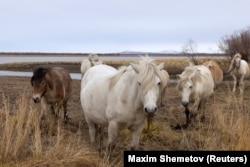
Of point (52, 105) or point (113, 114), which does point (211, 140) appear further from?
point (52, 105)

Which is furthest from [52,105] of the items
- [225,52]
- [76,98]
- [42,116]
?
[225,52]

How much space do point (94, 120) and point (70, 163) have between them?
4.77ft

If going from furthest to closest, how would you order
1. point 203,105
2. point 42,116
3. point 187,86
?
point 203,105 → point 187,86 → point 42,116

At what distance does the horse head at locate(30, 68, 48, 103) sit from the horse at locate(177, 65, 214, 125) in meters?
3.16

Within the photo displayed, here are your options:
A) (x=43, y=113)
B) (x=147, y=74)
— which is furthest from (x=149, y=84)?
(x=43, y=113)

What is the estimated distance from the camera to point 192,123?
9.61m

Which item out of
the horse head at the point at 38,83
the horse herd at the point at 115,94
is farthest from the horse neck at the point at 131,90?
the horse head at the point at 38,83

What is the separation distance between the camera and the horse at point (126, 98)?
16.9ft

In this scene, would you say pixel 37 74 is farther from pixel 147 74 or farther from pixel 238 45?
pixel 238 45

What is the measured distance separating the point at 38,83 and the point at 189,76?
3.54m

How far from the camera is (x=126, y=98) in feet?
18.5

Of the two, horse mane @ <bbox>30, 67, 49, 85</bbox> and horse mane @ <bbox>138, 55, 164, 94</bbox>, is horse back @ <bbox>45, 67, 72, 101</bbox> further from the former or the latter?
horse mane @ <bbox>138, 55, 164, 94</bbox>

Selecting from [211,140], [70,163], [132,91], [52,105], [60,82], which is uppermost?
[60,82]

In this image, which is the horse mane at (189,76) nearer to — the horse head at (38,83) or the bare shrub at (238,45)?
the horse head at (38,83)
